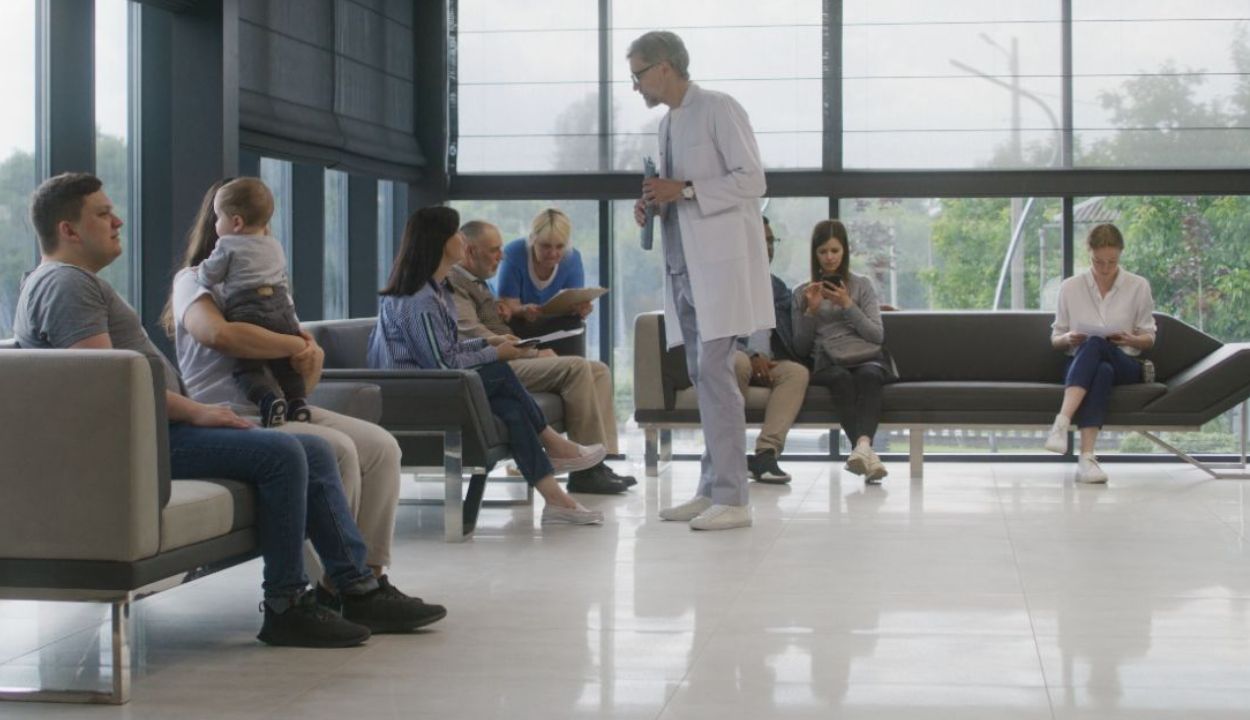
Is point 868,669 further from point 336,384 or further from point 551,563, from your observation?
point 336,384

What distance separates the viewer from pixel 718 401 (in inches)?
218

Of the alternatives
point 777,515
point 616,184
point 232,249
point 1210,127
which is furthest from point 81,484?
point 1210,127

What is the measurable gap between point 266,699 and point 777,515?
10.5ft

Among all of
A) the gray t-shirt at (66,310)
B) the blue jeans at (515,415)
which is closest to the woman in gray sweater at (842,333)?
the blue jeans at (515,415)

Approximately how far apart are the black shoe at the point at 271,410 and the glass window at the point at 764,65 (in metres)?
4.88

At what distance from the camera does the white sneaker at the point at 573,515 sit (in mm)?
5762

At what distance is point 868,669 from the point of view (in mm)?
3414

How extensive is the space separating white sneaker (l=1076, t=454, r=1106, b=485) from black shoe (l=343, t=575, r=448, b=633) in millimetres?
4281

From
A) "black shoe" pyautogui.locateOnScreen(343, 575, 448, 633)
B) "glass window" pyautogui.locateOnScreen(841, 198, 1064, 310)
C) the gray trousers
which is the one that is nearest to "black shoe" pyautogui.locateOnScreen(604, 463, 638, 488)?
the gray trousers

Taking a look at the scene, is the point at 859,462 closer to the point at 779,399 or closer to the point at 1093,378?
the point at 779,399

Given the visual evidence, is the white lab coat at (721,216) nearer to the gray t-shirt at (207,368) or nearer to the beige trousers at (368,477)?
the beige trousers at (368,477)

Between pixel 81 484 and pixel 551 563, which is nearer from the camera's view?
pixel 81 484

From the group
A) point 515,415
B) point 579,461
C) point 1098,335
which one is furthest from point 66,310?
point 1098,335

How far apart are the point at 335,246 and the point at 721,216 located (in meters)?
3.16
